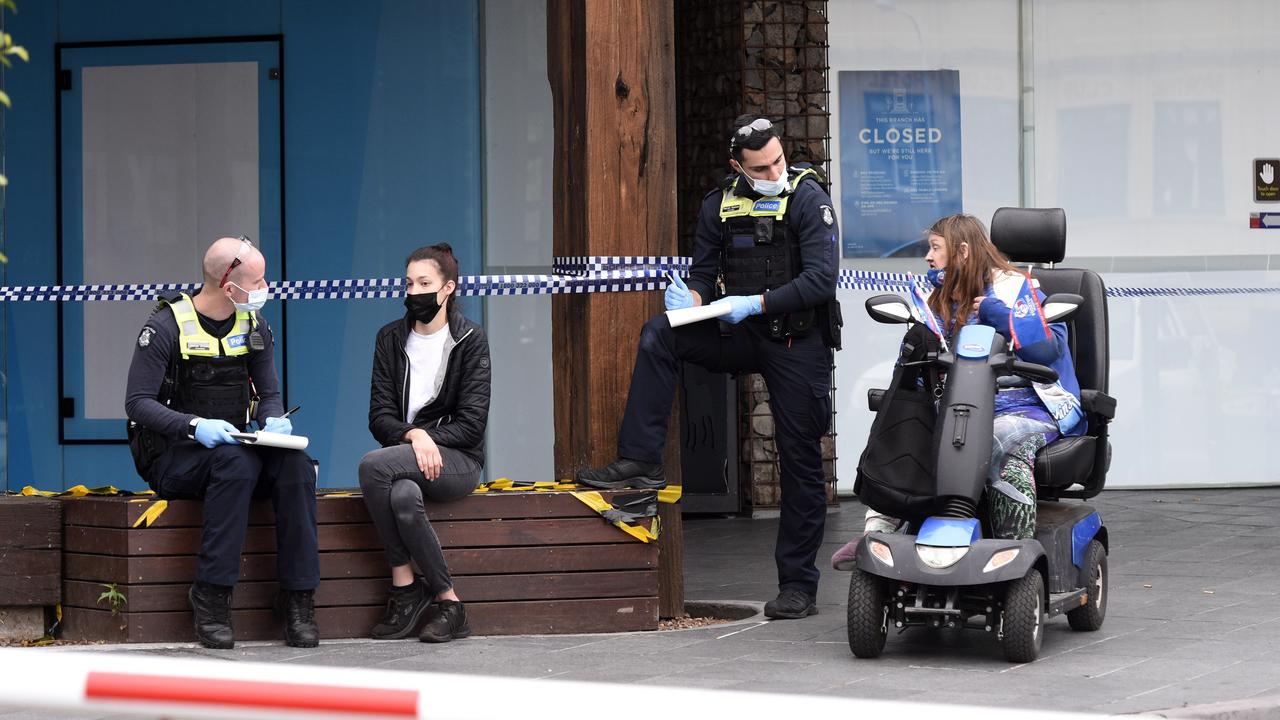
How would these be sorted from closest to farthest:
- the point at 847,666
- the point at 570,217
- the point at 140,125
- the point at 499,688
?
1. the point at 499,688
2. the point at 847,666
3. the point at 570,217
4. the point at 140,125

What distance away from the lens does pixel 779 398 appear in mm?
6695

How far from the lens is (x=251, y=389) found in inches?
253

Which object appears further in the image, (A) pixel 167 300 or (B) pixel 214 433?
(A) pixel 167 300

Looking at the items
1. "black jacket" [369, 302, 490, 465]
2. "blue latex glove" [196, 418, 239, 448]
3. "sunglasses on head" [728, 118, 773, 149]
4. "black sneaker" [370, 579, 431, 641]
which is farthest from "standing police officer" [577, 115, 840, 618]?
"blue latex glove" [196, 418, 239, 448]

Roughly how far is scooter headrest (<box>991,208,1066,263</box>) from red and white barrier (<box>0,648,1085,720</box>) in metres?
4.74

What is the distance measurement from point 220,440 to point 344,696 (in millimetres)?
4296

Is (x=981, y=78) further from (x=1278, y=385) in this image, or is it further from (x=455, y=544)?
(x=455, y=544)

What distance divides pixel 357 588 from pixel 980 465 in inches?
89.5

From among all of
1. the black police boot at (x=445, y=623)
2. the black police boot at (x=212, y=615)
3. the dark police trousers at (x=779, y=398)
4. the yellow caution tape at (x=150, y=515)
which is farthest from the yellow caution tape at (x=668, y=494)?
the yellow caution tape at (x=150, y=515)

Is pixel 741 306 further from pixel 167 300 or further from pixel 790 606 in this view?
pixel 167 300

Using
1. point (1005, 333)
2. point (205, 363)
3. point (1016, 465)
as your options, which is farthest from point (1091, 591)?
point (205, 363)

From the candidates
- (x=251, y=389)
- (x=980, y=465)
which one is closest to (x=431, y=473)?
(x=251, y=389)

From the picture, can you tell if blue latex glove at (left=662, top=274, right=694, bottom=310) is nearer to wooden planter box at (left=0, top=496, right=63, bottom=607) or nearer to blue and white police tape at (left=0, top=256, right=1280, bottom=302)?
blue and white police tape at (left=0, top=256, right=1280, bottom=302)

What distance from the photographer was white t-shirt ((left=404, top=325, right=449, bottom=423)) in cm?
650
